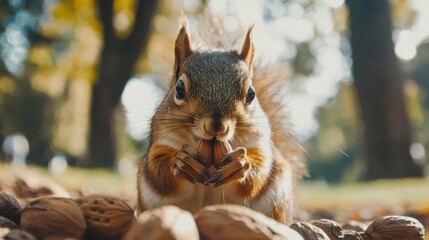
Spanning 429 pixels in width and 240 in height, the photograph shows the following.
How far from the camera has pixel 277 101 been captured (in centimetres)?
208

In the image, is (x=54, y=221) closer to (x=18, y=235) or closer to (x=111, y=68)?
(x=18, y=235)

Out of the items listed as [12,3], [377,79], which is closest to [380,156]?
[377,79]

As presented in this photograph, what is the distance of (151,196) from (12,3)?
790cm

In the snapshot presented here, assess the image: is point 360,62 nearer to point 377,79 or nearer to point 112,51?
point 377,79

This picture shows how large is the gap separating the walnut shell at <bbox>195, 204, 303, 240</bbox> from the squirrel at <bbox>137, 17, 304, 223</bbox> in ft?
0.96

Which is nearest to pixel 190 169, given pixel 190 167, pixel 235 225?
pixel 190 167

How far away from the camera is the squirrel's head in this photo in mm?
1311

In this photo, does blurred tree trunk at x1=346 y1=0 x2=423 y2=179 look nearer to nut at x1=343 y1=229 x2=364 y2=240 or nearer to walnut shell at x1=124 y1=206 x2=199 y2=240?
nut at x1=343 y1=229 x2=364 y2=240

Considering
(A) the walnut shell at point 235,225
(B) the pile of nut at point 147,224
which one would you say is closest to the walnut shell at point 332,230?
(B) the pile of nut at point 147,224

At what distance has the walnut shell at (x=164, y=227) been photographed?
2.73 ft

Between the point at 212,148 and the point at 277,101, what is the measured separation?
2.60ft

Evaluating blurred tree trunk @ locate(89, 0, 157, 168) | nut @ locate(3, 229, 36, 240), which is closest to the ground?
nut @ locate(3, 229, 36, 240)

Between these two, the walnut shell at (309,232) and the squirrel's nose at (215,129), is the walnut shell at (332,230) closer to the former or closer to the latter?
the walnut shell at (309,232)

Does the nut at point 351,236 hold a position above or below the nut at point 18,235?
below
